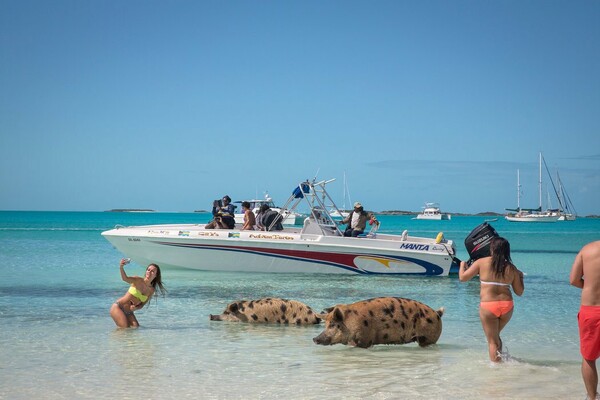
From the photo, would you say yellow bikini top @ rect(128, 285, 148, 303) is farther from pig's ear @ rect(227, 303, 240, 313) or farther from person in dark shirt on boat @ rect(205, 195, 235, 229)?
person in dark shirt on boat @ rect(205, 195, 235, 229)

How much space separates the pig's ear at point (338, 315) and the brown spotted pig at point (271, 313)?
1.89m

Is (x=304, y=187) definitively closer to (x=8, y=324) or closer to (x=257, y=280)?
(x=257, y=280)

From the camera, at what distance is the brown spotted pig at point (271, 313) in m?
10.3

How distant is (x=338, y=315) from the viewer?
8352mm

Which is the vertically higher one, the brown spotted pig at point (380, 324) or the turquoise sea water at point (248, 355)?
the brown spotted pig at point (380, 324)

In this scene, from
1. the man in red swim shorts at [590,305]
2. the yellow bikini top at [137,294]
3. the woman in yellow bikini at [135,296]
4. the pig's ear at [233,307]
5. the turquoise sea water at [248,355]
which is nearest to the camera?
the man in red swim shorts at [590,305]

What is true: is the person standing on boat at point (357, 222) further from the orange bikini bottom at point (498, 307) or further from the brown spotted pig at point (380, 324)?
the orange bikini bottom at point (498, 307)

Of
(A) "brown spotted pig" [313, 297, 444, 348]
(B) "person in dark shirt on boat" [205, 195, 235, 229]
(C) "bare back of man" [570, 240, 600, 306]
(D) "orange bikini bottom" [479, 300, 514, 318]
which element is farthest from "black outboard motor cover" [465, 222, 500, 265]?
(B) "person in dark shirt on boat" [205, 195, 235, 229]

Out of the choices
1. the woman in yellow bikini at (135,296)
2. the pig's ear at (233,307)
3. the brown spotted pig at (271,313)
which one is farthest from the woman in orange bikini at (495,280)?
the pig's ear at (233,307)

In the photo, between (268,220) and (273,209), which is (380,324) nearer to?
(268,220)

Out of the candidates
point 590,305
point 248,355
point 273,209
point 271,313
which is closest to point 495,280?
point 590,305

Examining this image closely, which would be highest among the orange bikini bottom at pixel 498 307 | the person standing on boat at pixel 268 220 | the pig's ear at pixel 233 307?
the person standing on boat at pixel 268 220

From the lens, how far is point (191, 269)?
17.5 metres

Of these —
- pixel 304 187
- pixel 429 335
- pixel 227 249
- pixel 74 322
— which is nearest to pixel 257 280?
pixel 227 249
